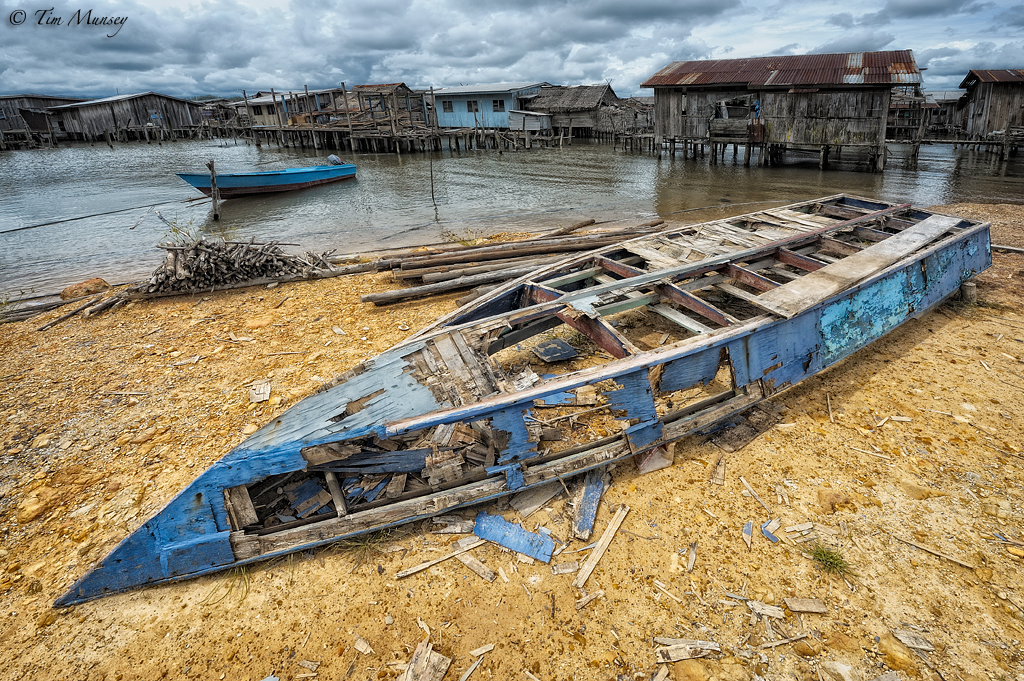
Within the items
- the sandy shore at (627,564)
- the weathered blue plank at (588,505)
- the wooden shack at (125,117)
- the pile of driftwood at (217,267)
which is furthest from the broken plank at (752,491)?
the wooden shack at (125,117)

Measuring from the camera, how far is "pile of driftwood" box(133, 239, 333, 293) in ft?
29.1

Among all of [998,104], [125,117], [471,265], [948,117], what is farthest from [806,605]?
[125,117]

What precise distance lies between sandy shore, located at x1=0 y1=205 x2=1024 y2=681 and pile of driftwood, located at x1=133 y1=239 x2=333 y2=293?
11.4 ft

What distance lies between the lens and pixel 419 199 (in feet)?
72.0

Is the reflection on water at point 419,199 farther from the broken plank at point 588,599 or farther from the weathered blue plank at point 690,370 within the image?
the broken plank at point 588,599

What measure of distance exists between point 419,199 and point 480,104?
27.6 m

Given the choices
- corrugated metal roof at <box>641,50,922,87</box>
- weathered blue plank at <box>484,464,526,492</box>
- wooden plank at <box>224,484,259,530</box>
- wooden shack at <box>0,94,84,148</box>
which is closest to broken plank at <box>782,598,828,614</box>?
weathered blue plank at <box>484,464,526,492</box>

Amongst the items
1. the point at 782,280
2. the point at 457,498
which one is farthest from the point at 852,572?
the point at 782,280

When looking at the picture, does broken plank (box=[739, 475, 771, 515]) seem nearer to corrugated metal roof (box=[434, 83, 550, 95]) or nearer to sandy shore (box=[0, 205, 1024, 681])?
sandy shore (box=[0, 205, 1024, 681])

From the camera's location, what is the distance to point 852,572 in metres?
3.36

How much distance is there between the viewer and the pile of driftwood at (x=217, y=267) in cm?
888

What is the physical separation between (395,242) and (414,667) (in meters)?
13.2

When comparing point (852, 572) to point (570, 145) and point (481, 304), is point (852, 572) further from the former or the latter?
point (570, 145)

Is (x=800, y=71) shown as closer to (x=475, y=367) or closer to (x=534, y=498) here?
(x=475, y=367)
